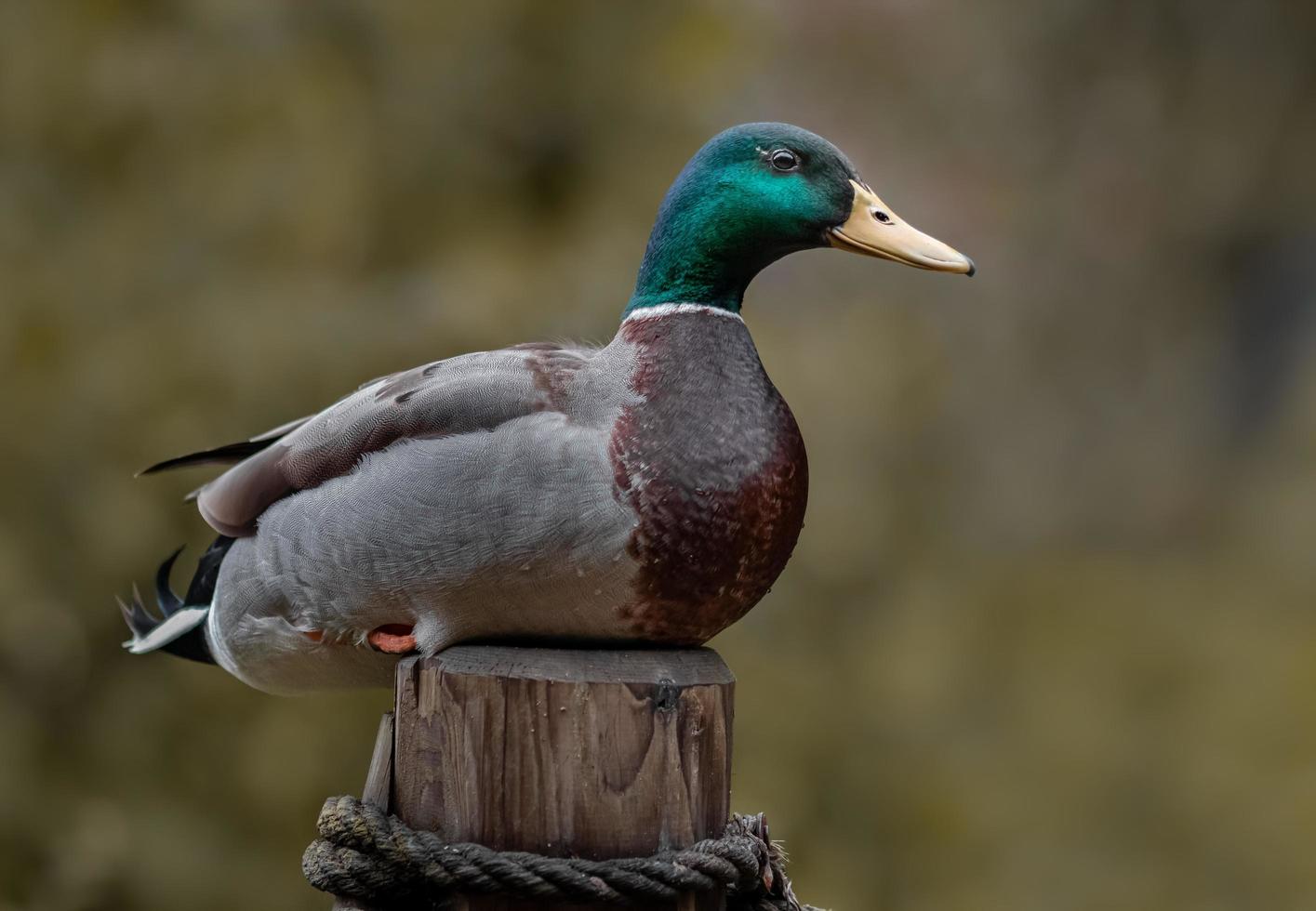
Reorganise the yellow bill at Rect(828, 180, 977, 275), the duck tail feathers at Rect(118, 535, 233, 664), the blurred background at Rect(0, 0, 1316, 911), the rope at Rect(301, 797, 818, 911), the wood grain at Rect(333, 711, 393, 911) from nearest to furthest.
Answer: the rope at Rect(301, 797, 818, 911)
the wood grain at Rect(333, 711, 393, 911)
the yellow bill at Rect(828, 180, 977, 275)
the duck tail feathers at Rect(118, 535, 233, 664)
the blurred background at Rect(0, 0, 1316, 911)

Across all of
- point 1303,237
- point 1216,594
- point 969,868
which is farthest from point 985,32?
point 969,868

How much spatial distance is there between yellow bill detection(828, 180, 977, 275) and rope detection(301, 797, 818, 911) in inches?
30.4

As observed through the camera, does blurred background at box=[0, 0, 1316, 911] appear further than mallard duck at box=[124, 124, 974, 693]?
Yes

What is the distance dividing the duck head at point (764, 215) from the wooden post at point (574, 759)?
23.2 inches

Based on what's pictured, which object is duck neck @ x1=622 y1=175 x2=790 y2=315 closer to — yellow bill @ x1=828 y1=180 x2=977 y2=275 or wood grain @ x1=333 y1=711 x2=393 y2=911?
yellow bill @ x1=828 y1=180 x2=977 y2=275

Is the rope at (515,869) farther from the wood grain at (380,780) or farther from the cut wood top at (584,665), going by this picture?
the cut wood top at (584,665)

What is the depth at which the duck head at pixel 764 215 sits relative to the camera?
2.02 metres

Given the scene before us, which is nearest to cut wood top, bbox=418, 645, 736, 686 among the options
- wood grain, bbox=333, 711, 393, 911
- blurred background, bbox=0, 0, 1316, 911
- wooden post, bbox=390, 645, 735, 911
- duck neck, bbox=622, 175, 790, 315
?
→ wooden post, bbox=390, 645, 735, 911

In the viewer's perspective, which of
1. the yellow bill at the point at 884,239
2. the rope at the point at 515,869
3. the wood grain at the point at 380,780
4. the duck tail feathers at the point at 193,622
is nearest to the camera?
the rope at the point at 515,869

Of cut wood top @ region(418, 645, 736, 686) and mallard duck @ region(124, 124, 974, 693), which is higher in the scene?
mallard duck @ region(124, 124, 974, 693)

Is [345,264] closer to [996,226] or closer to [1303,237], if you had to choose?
[996,226]

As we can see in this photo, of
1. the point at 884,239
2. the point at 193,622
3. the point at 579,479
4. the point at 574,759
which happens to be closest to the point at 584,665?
the point at 574,759

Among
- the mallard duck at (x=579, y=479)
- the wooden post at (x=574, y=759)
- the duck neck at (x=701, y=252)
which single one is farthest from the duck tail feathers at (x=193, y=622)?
the duck neck at (x=701, y=252)

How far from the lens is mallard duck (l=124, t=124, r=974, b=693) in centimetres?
186
